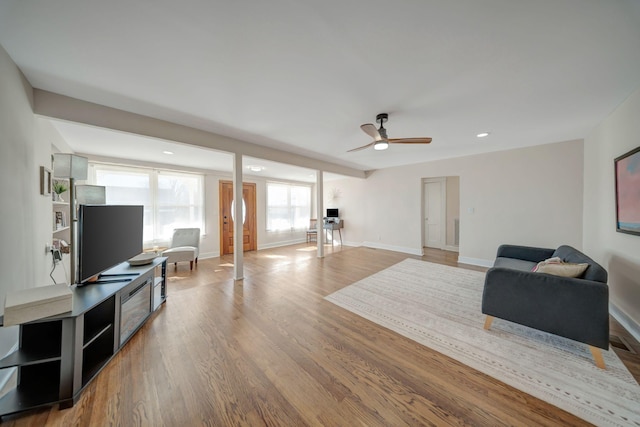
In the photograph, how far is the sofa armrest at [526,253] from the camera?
3062mm

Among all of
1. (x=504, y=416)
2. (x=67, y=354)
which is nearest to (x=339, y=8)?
(x=504, y=416)

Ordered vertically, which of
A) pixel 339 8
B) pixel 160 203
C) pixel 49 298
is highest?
pixel 339 8

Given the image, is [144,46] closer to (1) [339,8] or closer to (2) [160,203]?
(1) [339,8]

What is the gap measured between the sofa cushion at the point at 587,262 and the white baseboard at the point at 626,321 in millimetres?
705

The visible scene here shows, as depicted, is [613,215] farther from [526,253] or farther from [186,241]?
[186,241]

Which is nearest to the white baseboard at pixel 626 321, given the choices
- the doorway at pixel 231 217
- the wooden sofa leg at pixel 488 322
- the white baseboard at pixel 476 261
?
the wooden sofa leg at pixel 488 322

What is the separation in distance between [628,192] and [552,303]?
1.56m

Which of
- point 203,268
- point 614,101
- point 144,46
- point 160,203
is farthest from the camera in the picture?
point 160,203

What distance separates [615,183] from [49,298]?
530 centimetres

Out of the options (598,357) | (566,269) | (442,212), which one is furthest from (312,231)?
(598,357)

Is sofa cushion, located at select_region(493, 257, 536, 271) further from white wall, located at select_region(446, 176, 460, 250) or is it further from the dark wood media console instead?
the dark wood media console

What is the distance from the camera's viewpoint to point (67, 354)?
133 centimetres

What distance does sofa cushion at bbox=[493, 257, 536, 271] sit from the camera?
2.77 metres

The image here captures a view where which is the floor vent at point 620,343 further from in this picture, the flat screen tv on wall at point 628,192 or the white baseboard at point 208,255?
the white baseboard at point 208,255
